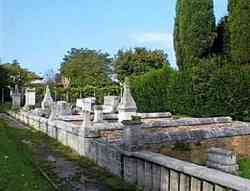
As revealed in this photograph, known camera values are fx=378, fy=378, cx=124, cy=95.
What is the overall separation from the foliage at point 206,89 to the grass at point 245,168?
727 cm

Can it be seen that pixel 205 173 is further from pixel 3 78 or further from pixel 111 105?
pixel 3 78

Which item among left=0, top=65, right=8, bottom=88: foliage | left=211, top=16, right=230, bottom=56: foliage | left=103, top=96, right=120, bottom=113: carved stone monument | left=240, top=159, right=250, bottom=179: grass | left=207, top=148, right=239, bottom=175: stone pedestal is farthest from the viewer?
left=0, top=65, right=8, bottom=88: foliage

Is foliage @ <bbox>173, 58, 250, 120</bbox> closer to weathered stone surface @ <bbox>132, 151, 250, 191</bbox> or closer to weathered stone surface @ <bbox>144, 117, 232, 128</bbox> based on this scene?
weathered stone surface @ <bbox>144, 117, 232, 128</bbox>

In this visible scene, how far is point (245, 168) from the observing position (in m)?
8.12

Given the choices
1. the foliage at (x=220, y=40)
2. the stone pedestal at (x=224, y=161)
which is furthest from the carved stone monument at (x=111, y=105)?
the stone pedestal at (x=224, y=161)

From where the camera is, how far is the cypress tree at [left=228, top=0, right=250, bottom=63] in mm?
17031

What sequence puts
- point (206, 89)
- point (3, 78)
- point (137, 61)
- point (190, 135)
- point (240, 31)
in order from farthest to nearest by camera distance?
1. point (137, 61)
2. point (3, 78)
3. point (206, 89)
4. point (240, 31)
5. point (190, 135)

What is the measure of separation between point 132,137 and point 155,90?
52.1 feet

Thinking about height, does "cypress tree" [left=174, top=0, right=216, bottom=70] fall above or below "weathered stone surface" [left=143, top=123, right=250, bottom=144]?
above

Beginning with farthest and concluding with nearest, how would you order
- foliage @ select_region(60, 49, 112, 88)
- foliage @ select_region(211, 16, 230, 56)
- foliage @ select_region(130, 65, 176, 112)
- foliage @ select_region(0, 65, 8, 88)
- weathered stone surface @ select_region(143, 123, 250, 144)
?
foliage @ select_region(60, 49, 112, 88), foliage @ select_region(0, 65, 8, 88), foliage @ select_region(130, 65, 176, 112), foliage @ select_region(211, 16, 230, 56), weathered stone surface @ select_region(143, 123, 250, 144)

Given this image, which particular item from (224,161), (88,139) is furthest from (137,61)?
(224,161)

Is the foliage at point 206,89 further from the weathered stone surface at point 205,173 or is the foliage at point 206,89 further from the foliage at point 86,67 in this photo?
the foliage at point 86,67

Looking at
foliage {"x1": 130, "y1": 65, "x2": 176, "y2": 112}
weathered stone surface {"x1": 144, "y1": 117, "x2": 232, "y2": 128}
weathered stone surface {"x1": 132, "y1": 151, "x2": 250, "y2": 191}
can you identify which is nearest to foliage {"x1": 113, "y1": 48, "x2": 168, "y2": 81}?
foliage {"x1": 130, "y1": 65, "x2": 176, "y2": 112}

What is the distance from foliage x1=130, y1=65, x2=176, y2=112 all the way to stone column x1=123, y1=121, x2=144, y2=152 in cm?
1398
